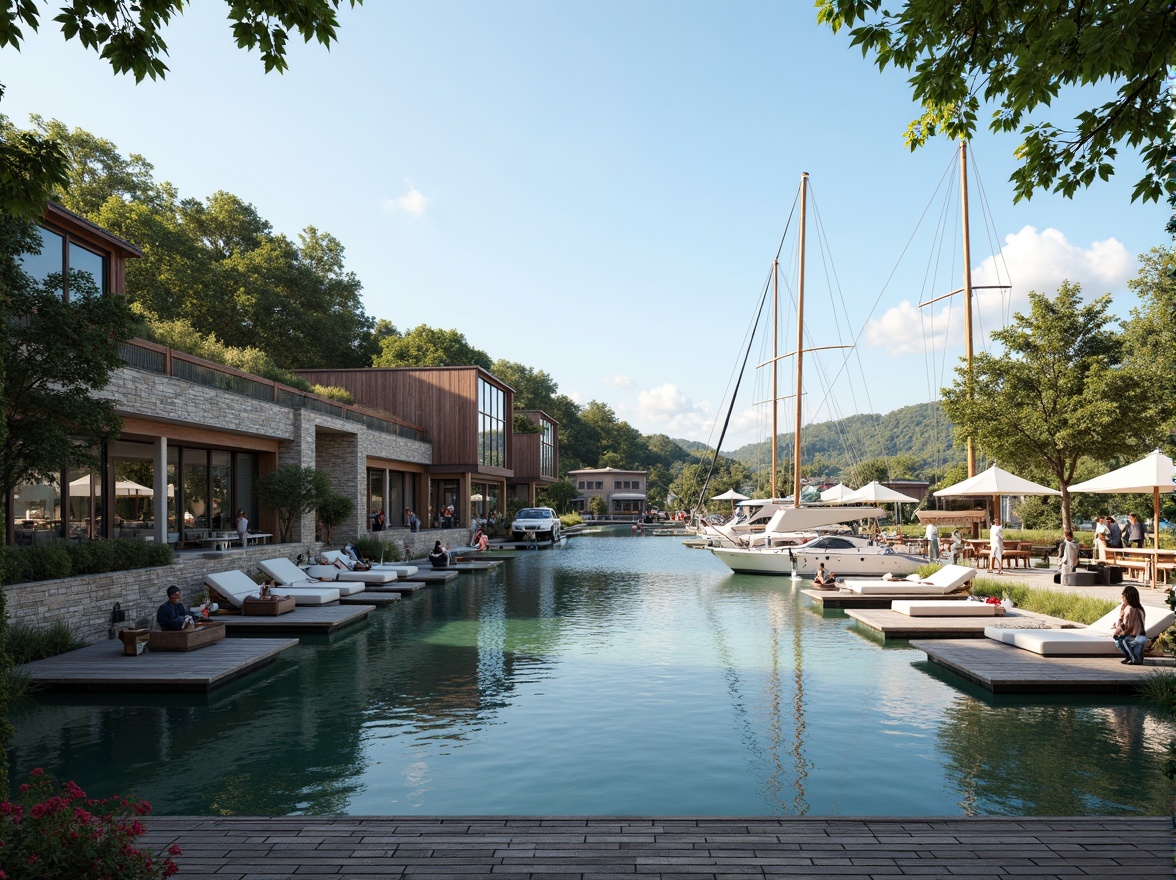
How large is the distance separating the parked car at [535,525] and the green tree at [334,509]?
15.6m

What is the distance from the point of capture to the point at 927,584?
61.9ft

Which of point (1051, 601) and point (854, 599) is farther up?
point (1051, 601)

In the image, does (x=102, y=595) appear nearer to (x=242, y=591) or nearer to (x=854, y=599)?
(x=242, y=591)

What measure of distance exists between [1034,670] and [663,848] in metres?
8.40

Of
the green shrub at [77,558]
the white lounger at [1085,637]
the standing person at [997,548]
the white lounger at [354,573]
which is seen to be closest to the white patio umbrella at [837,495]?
Answer: the standing person at [997,548]

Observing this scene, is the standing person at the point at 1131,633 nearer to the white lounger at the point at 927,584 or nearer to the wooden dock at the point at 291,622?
the white lounger at the point at 927,584

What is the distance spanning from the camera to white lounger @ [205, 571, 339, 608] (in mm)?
16375

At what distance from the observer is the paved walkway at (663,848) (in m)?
4.90

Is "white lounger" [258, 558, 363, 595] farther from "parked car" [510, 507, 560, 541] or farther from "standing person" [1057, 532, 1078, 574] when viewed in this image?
"parked car" [510, 507, 560, 541]

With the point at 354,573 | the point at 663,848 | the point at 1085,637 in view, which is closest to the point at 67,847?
the point at 663,848

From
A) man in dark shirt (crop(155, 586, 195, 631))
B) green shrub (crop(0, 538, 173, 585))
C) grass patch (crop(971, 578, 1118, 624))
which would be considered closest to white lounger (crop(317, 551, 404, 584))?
green shrub (crop(0, 538, 173, 585))

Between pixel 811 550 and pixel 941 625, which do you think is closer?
pixel 941 625

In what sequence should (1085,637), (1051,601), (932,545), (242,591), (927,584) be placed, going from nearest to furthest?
(1085,637)
(1051,601)
(242,591)
(927,584)
(932,545)

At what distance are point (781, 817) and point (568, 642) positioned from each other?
927 cm
